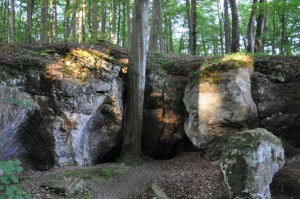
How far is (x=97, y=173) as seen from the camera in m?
7.79

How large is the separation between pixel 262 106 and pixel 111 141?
5.30 metres

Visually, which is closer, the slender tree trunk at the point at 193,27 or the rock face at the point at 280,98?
the rock face at the point at 280,98

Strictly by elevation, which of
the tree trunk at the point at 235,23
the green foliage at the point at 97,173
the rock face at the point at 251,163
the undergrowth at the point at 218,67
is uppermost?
the tree trunk at the point at 235,23

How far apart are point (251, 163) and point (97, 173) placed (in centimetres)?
425

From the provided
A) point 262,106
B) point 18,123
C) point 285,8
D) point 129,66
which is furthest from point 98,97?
point 285,8

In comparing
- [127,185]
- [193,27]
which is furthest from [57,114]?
[193,27]

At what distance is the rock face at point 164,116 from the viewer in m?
10.5

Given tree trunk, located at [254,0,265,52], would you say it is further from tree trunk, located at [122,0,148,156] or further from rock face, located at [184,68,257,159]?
tree trunk, located at [122,0,148,156]

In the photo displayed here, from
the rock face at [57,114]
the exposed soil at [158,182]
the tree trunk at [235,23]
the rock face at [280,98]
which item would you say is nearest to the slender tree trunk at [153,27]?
the tree trunk at [235,23]

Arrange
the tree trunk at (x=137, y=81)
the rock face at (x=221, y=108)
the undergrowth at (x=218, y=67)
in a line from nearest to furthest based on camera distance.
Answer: the rock face at (x=221, y=108), the undergrowth at (x=218, y=67), the tree trunk at (x=137, y=81)

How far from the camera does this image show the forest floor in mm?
6312

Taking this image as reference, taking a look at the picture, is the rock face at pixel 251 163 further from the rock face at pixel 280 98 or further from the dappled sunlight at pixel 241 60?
the dappled sunlight at pixel 241 60

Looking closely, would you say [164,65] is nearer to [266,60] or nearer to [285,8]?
[266,60]

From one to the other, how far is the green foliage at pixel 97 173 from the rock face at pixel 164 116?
2376mm
